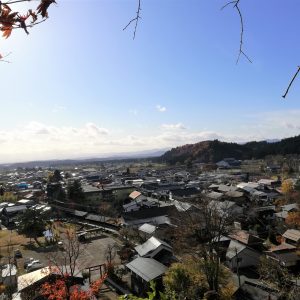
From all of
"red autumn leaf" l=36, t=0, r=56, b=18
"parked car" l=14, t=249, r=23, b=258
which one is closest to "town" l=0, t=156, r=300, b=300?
"parked car" l=14, t=249, r=23, b=258

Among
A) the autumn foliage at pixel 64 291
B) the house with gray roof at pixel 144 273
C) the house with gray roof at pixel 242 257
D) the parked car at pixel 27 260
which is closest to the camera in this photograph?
the autumn foliage at pixel 64 291

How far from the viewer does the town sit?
13062mm

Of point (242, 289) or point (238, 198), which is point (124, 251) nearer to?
point (242, 289)

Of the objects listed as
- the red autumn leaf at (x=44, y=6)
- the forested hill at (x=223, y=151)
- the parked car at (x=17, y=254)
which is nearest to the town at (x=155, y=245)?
the parked car at (x=17, y=254)

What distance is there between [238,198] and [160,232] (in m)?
13.4

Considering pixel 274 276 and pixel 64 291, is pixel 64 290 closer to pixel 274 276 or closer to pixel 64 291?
pixel 64 291

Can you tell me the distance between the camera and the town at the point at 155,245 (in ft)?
42.9

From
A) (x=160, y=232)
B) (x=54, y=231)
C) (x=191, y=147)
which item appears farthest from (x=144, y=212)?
(x=191, y=147)

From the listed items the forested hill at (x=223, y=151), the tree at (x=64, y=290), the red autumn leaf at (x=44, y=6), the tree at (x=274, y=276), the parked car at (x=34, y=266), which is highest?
the red autumn leaf at (x=44, y=6)

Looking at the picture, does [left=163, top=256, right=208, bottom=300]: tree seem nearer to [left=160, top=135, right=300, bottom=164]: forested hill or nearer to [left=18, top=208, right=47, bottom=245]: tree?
[left=18, top=208, right=47, bottom=245]: tree

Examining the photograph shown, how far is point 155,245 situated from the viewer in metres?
17.3

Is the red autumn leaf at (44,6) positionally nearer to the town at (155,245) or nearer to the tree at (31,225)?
the town at (155,245)

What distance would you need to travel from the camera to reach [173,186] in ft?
148

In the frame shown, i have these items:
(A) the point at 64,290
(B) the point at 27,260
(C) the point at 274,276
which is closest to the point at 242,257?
(C) the point at 274,276
